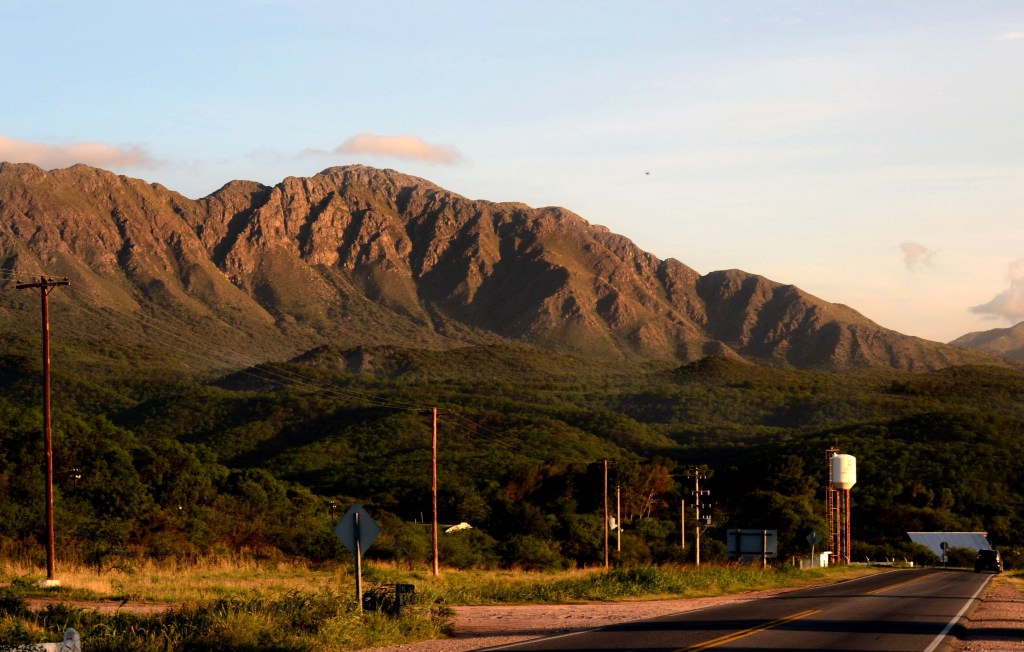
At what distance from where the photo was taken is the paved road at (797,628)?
71.8 feet

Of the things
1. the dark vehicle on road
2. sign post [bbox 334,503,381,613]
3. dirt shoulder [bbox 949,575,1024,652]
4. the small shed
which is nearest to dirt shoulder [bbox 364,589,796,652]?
sign post [bbox 334,503,381,613]

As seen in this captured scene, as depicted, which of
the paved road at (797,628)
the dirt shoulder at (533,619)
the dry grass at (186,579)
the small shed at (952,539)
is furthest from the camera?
the small shed at (952,539)

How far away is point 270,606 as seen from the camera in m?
23.7

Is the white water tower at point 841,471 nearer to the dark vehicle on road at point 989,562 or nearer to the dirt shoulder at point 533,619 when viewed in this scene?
the dark vehicle on road at point 989,562

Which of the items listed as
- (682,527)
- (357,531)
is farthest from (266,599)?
(682,527)

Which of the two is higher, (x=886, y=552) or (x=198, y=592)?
(x=198, y=592)

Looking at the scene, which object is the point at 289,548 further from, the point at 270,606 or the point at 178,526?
the point at 270,606

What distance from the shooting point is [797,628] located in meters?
25.5

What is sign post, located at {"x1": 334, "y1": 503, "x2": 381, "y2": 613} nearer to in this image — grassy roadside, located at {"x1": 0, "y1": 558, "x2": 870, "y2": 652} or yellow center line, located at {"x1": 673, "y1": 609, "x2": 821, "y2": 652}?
grassy roadside, located at {"x1": 0, "y1": 558, "x2": 870, "y2": 652}

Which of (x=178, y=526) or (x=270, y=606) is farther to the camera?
(x=178, y=526)

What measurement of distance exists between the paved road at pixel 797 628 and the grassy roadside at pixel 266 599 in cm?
317

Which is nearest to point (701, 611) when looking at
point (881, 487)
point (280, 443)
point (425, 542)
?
point (425, 542)

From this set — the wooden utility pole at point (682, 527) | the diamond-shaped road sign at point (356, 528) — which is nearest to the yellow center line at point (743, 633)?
the diamond-shaped road sign at point (356, 528)

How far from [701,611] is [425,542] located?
117 feet
